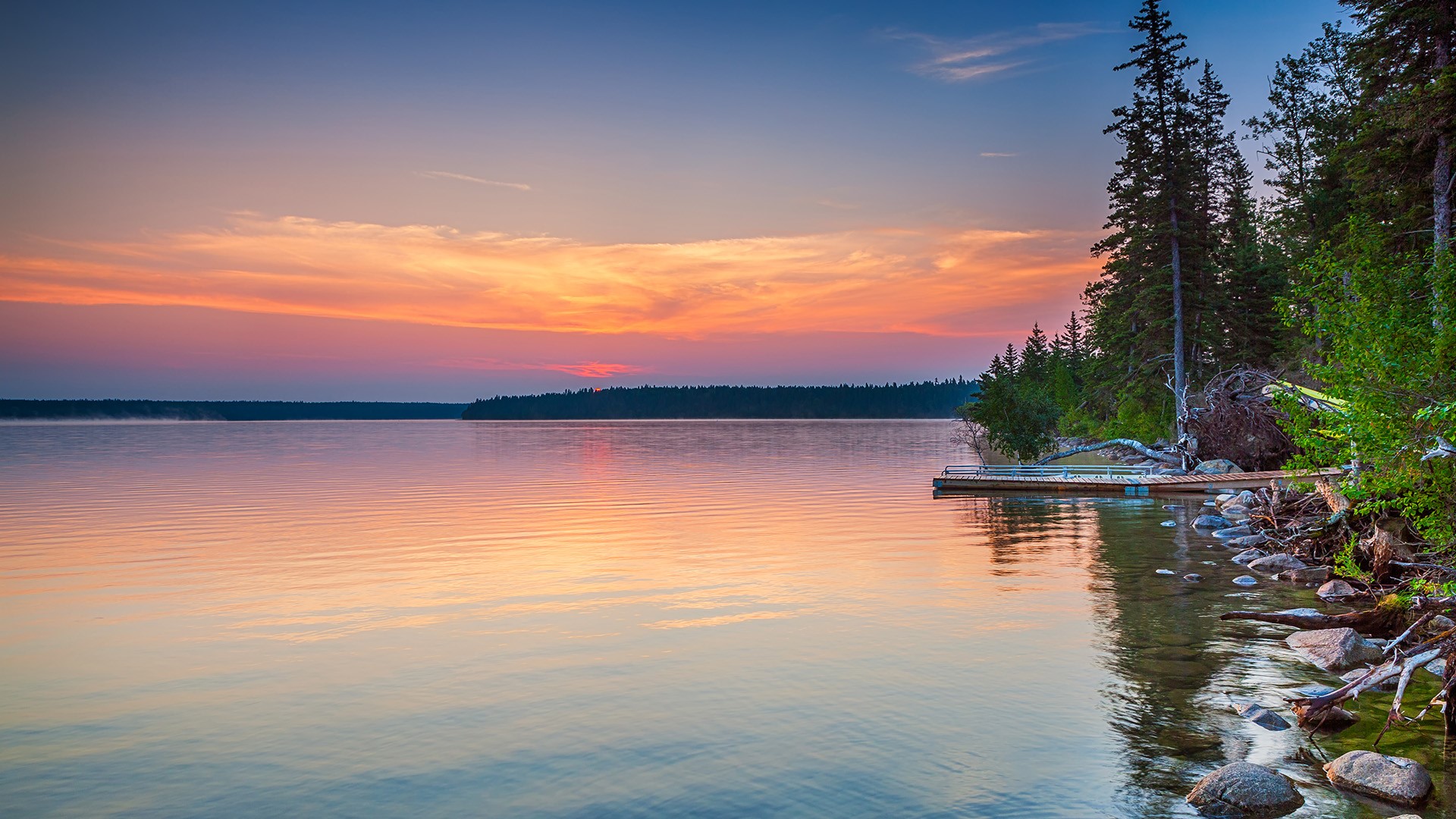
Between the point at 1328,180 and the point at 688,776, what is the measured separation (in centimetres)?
5657

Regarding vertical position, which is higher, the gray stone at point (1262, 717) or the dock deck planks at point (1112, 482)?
the dock deck planks at point (1112, 482)

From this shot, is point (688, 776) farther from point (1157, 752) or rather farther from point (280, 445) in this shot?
point (280, 445)

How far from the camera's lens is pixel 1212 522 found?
34.9 m

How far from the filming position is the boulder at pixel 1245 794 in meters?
10.1

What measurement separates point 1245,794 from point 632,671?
9661mm

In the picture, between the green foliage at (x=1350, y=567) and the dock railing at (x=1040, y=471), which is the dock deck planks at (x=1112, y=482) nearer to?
the dock railing at (x=1040, y=471)

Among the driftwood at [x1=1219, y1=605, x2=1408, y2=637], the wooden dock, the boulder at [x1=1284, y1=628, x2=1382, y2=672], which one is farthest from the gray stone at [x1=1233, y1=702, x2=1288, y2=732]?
the wooden dock

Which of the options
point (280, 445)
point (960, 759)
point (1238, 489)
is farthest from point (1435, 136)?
point (280, 445)

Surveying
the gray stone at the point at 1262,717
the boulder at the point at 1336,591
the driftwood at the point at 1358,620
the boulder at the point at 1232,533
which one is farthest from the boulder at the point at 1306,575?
the gray stone at the point at 1262,717

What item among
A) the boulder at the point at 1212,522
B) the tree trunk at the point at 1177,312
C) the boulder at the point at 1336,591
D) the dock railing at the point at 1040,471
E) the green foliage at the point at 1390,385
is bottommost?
the boulder at the point at 1212,522

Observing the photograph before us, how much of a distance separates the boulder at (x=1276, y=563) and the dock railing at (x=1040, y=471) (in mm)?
25209

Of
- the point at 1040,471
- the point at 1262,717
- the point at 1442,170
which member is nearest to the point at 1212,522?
the point at 1442,170

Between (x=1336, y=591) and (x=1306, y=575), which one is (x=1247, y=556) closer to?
(x=1306, y=575)

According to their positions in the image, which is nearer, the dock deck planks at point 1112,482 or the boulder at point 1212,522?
the boulder at point 1212,522
